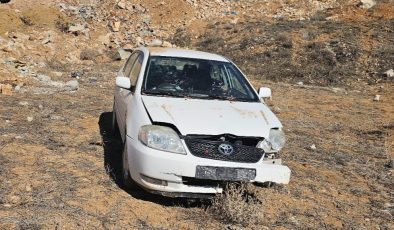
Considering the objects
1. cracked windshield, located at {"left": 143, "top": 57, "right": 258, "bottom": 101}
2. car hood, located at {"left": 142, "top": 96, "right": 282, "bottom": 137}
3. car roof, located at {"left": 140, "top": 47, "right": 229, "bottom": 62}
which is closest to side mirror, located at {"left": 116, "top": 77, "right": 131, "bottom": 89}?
cracked windshield, located at {"left": 143, "top": 57, "right": 258, "bottom": 101}

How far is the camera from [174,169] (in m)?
4.45

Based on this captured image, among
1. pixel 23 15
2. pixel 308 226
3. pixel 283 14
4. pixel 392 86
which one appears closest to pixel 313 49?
pixel 392 86

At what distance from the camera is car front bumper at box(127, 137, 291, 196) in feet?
14.6

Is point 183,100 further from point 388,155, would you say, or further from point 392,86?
point 392,86

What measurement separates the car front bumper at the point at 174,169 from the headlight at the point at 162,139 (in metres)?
0.05

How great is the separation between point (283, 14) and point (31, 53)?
1227 centimetres

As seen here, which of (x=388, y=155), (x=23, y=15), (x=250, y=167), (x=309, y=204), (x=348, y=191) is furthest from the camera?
(x=23, y=15)

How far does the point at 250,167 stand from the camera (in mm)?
4602

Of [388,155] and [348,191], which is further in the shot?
[388,155]

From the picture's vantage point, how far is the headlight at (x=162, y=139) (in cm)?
451

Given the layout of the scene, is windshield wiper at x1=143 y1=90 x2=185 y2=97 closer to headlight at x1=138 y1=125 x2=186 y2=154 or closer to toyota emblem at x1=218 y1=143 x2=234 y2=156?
headlight at x1=138 y1=125 x2=186 y2=154

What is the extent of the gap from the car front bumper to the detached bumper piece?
0.10 ft

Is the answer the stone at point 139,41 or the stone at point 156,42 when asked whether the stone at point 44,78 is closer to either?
the stone at point 156,42

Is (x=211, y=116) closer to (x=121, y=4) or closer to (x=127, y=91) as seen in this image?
(x=127, y=91)
